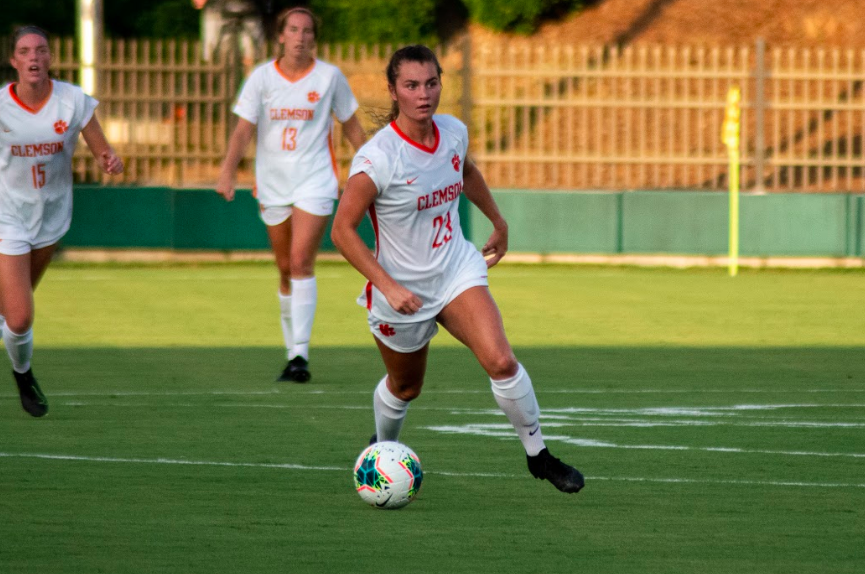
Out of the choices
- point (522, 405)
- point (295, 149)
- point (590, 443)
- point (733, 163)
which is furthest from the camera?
point (733, 163)

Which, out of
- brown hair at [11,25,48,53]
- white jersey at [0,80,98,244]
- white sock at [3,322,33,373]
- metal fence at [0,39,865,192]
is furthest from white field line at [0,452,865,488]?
metal fence at [0,39,865,192]

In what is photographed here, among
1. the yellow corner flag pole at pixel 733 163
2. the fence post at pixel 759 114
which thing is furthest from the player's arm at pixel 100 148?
the fence post at pixel 759 114

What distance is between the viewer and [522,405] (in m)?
6.94

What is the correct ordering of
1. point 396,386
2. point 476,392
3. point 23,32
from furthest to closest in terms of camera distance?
point 476,392
point 23,32
point 396,386

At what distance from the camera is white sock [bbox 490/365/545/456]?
693 centimetres

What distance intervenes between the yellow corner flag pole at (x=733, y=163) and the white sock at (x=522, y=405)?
13755 mm

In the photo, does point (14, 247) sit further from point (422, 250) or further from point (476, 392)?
point (422, 250)

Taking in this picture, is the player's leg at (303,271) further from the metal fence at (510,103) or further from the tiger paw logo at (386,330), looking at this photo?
the metal fence at (510,103)

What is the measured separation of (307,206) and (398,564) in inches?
228

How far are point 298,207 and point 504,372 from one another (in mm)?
4625

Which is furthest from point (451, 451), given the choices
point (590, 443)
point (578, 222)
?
point (578, 222)

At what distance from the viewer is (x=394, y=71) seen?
7016 mm

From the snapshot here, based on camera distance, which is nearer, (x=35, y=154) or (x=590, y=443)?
(x=590, y=443)

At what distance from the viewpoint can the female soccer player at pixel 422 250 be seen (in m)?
6.90
